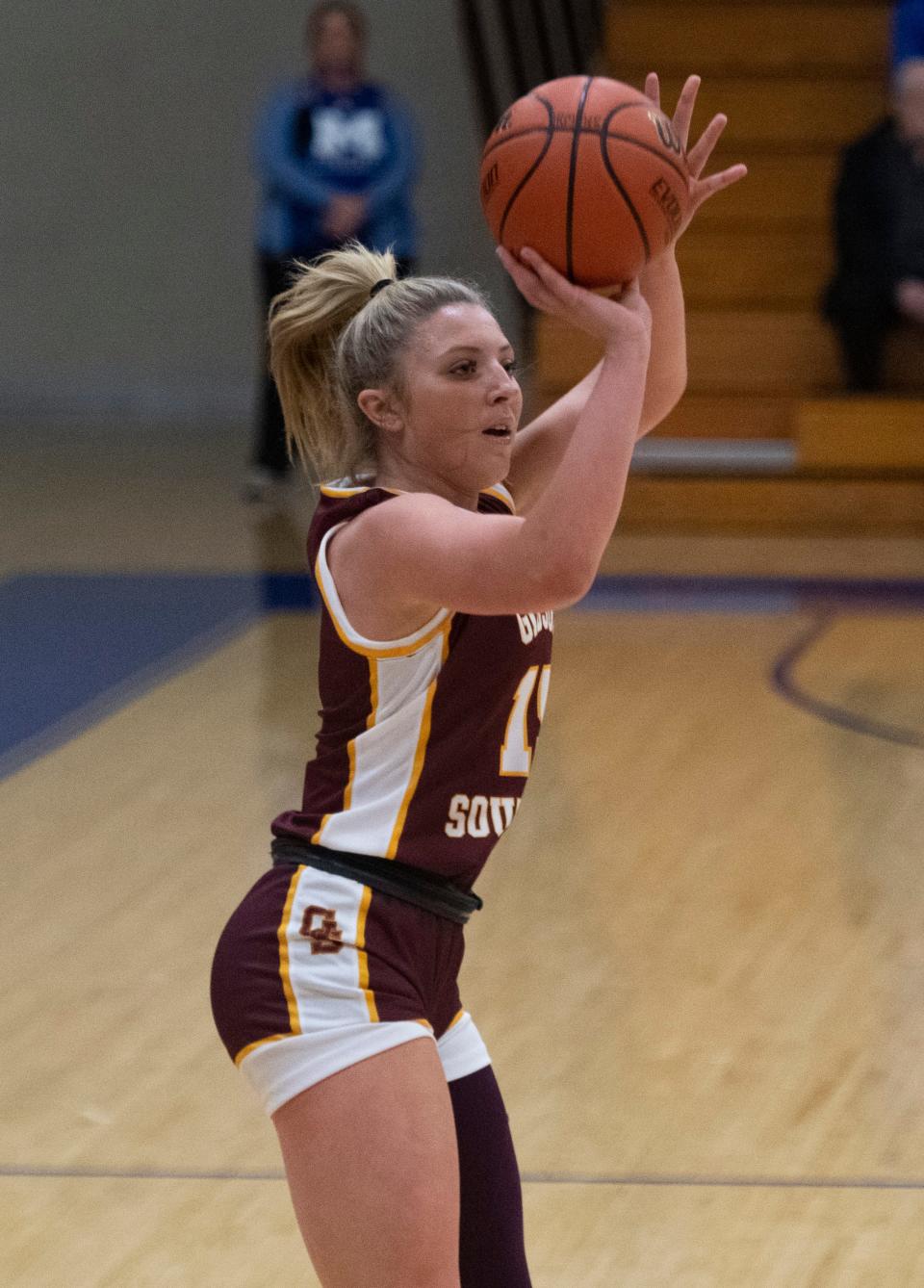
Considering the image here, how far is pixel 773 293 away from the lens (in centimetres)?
966

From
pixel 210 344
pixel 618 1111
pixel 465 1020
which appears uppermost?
pixel 465 1020

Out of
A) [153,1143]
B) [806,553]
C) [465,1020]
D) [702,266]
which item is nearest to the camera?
[465,1020]

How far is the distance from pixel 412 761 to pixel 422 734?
0.10 ft

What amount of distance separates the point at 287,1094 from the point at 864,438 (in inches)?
287

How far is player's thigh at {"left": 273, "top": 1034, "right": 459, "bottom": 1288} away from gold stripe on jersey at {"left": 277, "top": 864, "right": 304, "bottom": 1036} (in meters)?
0.08

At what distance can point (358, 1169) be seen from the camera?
1.94 metres

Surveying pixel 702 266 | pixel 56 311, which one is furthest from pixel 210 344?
pixel 702 266

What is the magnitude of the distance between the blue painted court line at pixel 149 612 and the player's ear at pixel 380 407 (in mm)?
3792

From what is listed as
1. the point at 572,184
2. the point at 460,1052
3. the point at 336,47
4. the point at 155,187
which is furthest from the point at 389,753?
the point at 155,187

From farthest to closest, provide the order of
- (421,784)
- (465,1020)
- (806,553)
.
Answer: (806,553) < (465,1020) < (421,784)

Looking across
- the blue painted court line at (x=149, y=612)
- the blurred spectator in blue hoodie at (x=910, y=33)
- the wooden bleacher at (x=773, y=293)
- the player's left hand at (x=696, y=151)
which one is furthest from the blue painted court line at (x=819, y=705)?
the player's left hand at (x=696, y=151)

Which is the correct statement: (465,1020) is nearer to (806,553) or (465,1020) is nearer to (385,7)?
(806,553)

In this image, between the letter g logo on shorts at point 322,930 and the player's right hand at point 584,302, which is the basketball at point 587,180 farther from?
the letter g logo on shorts at point 322,930

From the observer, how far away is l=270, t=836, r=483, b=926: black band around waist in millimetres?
2082
